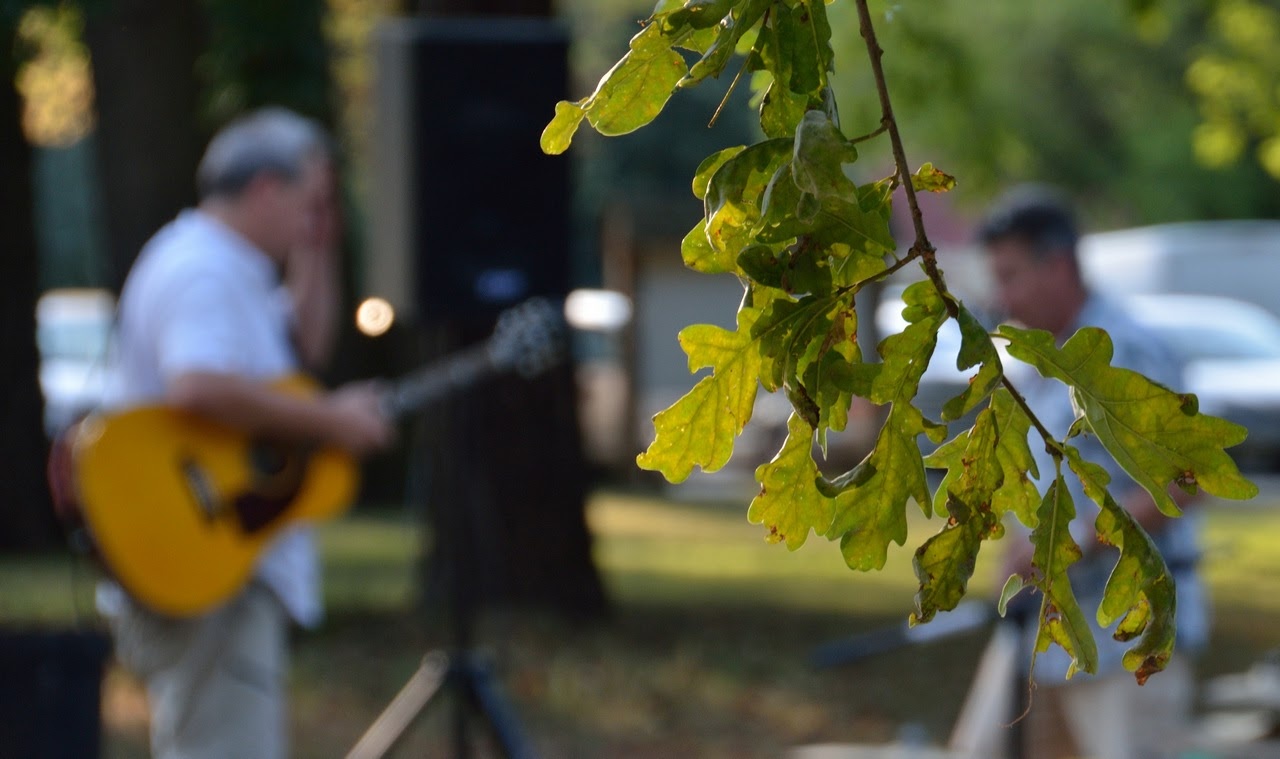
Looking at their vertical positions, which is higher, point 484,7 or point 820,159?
point 484,7

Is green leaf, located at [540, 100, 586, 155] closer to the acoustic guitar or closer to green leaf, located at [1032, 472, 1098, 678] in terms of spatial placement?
green leaf, located at [1032, 472, 1098, 678]

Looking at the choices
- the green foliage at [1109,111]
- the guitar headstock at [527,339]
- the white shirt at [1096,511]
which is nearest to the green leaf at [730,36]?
the white shirt at [1096,511]

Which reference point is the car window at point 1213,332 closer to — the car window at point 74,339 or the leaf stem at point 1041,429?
the car window at point 74,339

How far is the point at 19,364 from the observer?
11656 mm

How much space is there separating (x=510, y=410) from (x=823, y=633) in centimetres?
181

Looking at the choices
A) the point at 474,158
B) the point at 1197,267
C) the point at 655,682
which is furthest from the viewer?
the point at 1197,267

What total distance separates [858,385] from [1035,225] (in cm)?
319

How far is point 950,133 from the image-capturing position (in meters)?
11.9

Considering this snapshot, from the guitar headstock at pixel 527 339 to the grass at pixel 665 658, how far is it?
3.92ft

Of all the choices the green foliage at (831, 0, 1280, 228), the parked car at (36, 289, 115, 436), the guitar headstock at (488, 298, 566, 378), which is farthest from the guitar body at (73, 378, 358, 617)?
the green foliage at (831, 0, 1280, 228)

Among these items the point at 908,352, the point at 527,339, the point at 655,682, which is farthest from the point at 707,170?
the point at 655,682

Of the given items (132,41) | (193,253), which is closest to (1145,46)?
(132,41)

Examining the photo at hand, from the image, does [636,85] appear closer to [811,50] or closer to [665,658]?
[811,50]

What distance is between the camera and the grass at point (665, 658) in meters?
6.93
